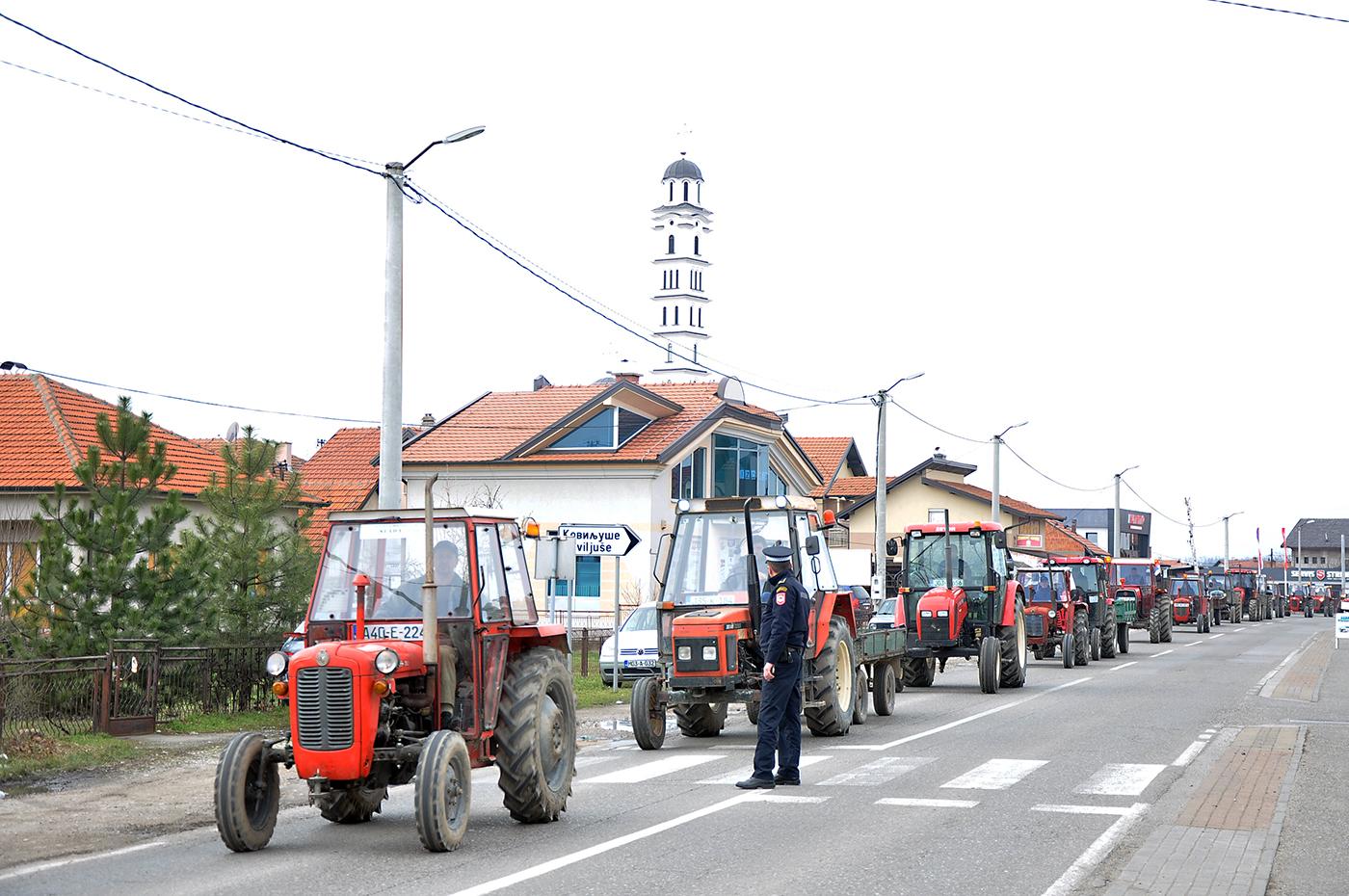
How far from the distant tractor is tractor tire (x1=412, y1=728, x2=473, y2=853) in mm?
→ 17013

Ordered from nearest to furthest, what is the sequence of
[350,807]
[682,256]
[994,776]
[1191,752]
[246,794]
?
[246,794], [350,807], [994,776], [1191,752], [682,256]

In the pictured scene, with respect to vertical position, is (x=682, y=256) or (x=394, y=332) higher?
(x=682, y=256)

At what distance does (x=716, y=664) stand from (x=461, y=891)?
26.0ft

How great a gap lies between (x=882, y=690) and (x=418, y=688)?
38.3ft

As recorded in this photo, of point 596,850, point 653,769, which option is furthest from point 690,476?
point 596,850

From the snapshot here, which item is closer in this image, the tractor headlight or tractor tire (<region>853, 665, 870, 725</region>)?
the tractor headlight

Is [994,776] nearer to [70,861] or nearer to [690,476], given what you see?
[70,861]

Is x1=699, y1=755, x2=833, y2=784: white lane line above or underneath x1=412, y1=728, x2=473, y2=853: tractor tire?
underneath

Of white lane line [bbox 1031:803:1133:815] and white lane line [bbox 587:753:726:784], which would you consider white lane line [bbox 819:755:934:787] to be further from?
white lane line [bbox 1031:803:1133:815]

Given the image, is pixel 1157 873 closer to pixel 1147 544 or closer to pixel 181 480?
pixel 181 480

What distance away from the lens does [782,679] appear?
13.1 metres

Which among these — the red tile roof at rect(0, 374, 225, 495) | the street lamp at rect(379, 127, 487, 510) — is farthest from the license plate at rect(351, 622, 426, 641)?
the red tile roof at rect(0, 374, 225, 495)

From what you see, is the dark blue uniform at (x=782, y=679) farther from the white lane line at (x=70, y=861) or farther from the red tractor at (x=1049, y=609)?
the red tractor at (x=1049, y=609)

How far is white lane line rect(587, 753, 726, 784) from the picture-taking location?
1433 cm
